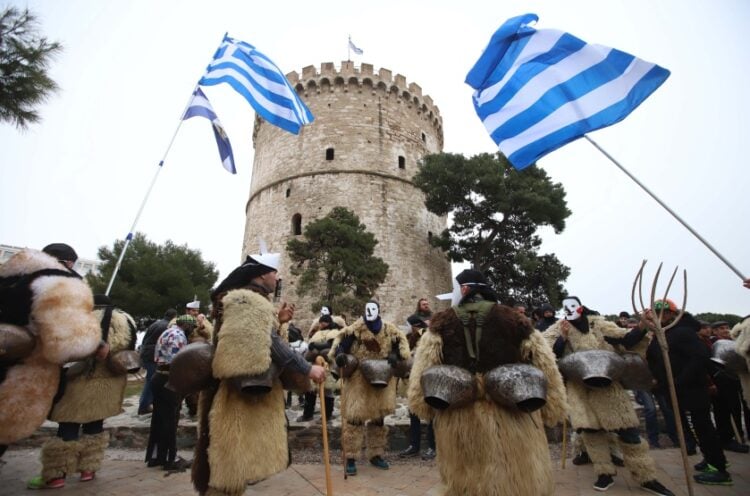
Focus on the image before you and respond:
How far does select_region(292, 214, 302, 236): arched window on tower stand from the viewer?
20984mm

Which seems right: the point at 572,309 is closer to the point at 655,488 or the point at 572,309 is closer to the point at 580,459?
the point at 655,488

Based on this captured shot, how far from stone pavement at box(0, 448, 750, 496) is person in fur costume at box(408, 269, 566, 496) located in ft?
4.63

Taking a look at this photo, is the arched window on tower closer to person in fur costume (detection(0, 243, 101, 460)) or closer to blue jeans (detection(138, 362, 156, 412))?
blue jeans (detection(138, 362, 156, 412))

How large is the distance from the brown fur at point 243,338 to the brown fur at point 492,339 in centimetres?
118

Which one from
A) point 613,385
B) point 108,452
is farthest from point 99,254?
point 613,385

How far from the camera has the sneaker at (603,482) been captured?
353cm

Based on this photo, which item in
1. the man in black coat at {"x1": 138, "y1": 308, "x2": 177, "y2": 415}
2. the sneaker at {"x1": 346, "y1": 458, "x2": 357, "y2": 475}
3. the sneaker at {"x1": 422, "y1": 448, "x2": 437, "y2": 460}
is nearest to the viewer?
the sneaker at {"x1": 346, "y1": 458, "x2": 357, "y2": 475}

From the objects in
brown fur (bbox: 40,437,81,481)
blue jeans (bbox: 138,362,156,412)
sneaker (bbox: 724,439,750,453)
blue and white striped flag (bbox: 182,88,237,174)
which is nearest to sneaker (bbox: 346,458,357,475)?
brown fur (bbox: 40,437,81,481)

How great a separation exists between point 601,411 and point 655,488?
719 millimetres

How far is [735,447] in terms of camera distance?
4.66 metres

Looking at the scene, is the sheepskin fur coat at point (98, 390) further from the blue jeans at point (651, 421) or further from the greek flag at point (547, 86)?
the blue jeans at point (651, 421)

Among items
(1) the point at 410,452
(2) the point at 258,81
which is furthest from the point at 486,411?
(2) the point at 258,81

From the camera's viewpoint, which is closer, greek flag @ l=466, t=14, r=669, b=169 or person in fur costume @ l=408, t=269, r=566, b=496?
person in fur costume @ l=408, t=269, r=566, b=496

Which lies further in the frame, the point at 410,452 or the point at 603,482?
the point at 410,452
